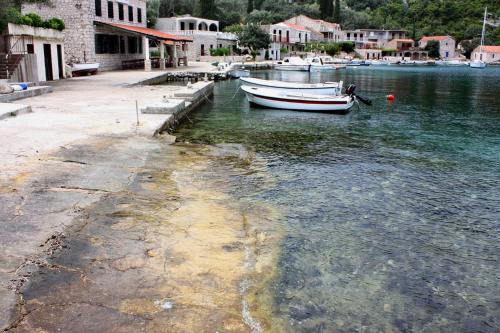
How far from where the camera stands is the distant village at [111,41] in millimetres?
24281

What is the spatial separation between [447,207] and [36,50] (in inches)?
953

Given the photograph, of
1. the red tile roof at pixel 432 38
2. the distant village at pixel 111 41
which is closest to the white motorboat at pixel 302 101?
the distant village at pixel 111 41

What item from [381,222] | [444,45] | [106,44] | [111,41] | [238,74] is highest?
[444,45]

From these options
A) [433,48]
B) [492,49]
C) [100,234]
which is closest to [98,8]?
[100,234]

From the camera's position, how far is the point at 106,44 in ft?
133

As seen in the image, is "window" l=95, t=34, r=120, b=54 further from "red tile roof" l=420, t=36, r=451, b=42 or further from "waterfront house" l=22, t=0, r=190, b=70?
"red tile roof" l=420, t=36, r=451, b=42

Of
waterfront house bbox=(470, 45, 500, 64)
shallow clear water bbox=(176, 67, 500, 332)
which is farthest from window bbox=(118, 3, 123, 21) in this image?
waterfront house bbox=(470, 45, 500, 64)

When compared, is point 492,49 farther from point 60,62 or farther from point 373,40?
point 60,62

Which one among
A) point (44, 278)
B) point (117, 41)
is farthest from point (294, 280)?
point (117, 41)

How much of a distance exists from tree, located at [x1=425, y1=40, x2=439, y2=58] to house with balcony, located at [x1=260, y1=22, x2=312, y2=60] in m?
36.8

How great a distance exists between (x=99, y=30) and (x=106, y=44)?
1764mm

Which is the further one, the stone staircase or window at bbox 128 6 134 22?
window at bbox 128 6 134 22

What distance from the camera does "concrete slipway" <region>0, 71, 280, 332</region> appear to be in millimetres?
4883

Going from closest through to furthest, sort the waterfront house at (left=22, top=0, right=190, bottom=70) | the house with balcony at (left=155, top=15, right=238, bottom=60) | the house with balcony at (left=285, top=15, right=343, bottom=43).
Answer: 1. the waterfront house at (left=22, top=0, right=190, bottom=70)
2. the house with balcony at (left=155, top=15, right=238, bottom=60)
3. the house with balcony at (left=285, top=15, right=343, bottom=43)
